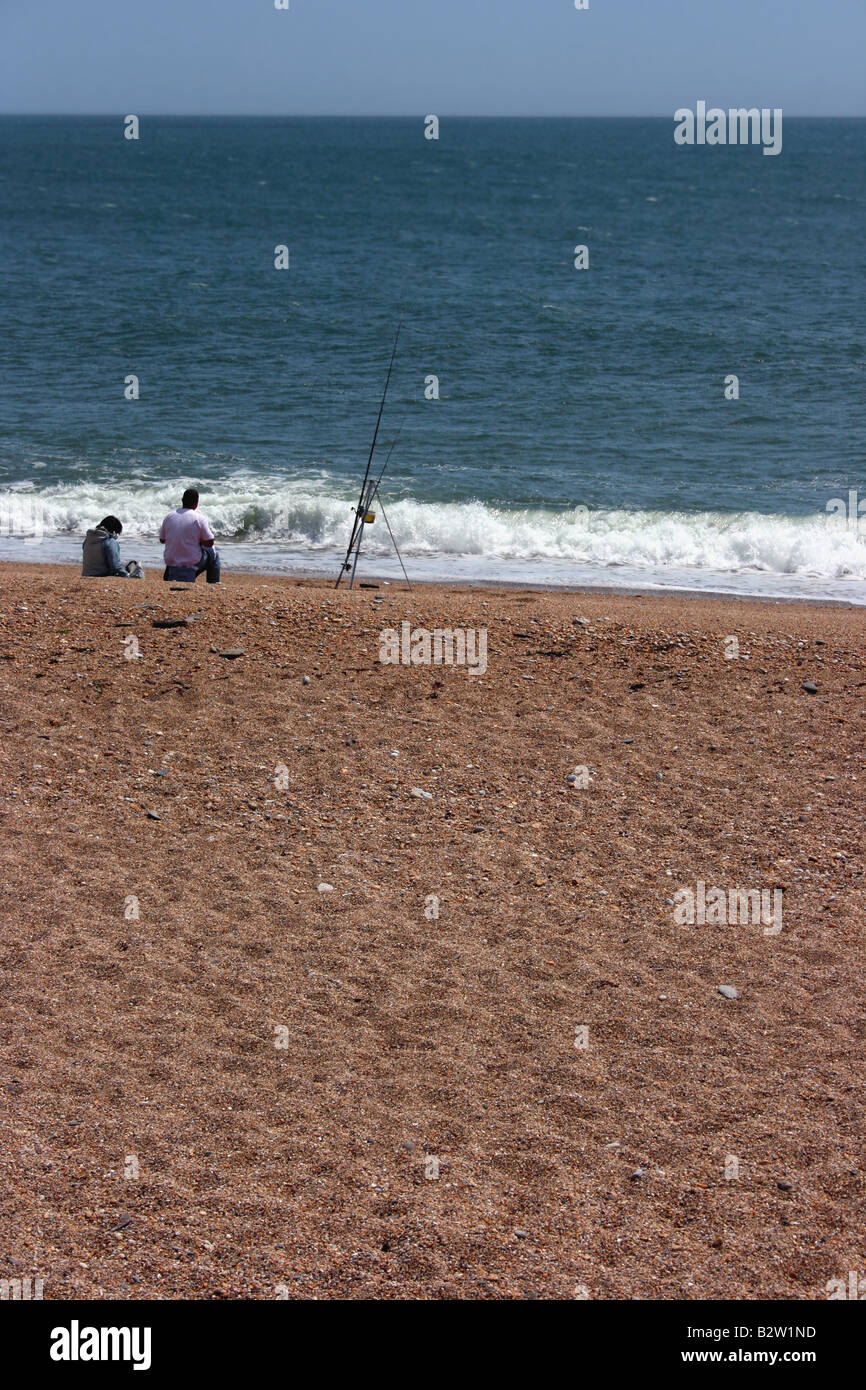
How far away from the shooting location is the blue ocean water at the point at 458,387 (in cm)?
1528

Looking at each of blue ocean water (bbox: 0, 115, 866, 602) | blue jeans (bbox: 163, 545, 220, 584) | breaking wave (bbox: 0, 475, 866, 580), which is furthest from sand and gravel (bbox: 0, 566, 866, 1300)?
blue ocean water (bbox: 0, 115, 866, 602)

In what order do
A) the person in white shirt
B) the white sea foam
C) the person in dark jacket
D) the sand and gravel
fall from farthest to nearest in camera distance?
the white sea foam → the person in dark jacket → the person in white shirt → the sand and gravel

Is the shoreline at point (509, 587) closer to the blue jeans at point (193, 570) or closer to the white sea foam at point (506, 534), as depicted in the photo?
the white sea foam at point (506, 534)

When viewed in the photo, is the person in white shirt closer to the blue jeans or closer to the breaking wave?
the blue jeans

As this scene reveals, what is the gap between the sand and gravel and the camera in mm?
4020

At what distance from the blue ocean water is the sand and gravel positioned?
5996 millimetres

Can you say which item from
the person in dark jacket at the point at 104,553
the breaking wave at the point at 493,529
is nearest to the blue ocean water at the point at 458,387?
the breaking wave at the point at 493,529

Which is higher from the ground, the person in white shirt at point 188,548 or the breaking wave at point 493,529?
the breaking wave at point 493,529

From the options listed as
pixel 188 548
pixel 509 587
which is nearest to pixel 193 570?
pixel 188 548

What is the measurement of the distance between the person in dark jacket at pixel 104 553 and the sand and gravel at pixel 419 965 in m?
1.86

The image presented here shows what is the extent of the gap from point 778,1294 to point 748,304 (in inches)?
1187

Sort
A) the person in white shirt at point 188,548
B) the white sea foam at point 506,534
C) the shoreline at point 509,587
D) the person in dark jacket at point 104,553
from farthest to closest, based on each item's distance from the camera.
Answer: the white sea foam at point 506,534 → the shoreline at point 509,587 → the person in dark jacket at point 104,553 → the person in white shirt at point 188,548
